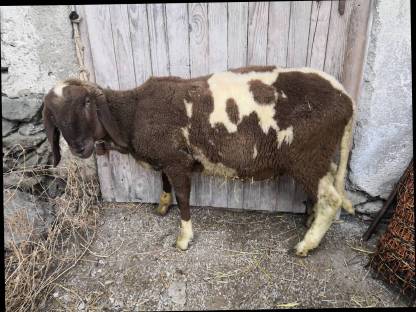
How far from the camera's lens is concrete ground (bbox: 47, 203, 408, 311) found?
2.53 m

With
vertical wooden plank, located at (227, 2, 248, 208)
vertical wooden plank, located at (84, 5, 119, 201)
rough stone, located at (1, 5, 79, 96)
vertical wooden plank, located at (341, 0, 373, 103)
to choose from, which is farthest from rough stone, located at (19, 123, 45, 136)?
vertical wooden plank, located at (341, 0, 373, 103)

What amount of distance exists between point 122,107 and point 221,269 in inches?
62.6

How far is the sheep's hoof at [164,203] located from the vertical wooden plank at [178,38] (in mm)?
1224

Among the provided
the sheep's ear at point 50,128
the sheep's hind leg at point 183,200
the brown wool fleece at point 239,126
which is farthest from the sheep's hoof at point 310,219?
the sheep's ear at point 50,128

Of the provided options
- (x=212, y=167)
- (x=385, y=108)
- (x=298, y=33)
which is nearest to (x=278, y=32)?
(x=298, y=33)

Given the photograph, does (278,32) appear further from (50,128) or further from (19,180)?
(19,180)

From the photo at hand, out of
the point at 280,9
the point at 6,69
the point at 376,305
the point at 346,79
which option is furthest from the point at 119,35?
the point at 376,305

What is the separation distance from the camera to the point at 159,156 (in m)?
2.70

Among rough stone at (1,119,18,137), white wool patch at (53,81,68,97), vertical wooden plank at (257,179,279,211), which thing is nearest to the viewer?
white wool patch at (53,81,68,97)

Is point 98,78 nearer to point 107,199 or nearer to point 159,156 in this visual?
point 159,156

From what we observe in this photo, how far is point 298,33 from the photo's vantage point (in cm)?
270

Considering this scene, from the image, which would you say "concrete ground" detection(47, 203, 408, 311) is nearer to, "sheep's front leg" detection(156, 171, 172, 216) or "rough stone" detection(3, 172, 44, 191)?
"sheep's front leg" detection(156, 171, 172, 216)

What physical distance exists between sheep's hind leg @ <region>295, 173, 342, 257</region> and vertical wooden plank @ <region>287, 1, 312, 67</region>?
1.02 metres

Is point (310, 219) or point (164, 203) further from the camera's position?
point (164, 203)
